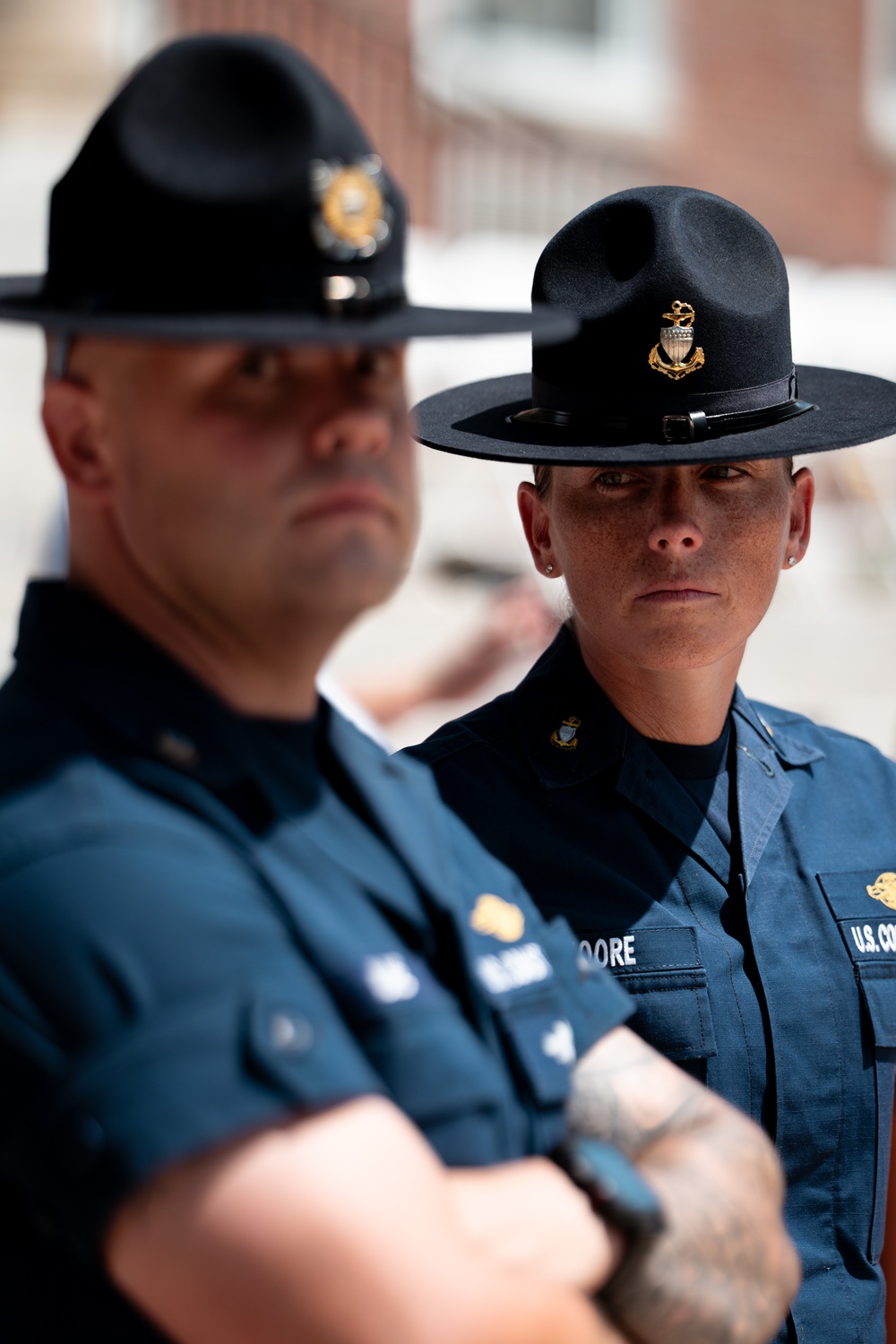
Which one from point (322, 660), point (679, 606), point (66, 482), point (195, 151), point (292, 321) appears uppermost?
point (195, 151)

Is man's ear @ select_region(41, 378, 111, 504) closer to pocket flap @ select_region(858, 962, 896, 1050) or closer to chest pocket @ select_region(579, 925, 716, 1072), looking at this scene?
chest pocket @ select_region(579, 925, 716, 1072)

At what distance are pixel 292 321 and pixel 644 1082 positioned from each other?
820mm

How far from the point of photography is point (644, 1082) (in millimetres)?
1622

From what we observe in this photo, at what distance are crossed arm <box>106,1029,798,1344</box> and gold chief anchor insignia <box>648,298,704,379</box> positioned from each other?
1211 millimetres

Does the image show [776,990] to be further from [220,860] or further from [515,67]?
[515,67]

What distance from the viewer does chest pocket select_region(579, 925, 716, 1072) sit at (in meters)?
2.13

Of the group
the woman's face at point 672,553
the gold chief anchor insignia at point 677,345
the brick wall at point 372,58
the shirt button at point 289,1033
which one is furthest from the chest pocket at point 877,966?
the brick wall at point 372,58

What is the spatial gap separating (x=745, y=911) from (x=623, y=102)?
13480 mm

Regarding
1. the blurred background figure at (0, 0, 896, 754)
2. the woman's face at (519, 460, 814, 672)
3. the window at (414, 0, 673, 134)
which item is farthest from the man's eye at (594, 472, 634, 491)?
the window at (414, 0, 673, 134)

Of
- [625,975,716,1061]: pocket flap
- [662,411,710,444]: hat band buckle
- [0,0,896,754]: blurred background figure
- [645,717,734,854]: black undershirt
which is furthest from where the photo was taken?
[0,0,896,754]: blurred background figure

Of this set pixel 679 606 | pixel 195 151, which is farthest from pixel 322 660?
pixel 679 606

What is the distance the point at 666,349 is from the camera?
2.28 meters

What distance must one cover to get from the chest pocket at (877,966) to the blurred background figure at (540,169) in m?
4.24

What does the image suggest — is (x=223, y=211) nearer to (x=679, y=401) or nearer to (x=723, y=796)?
(x=679, y=401)
